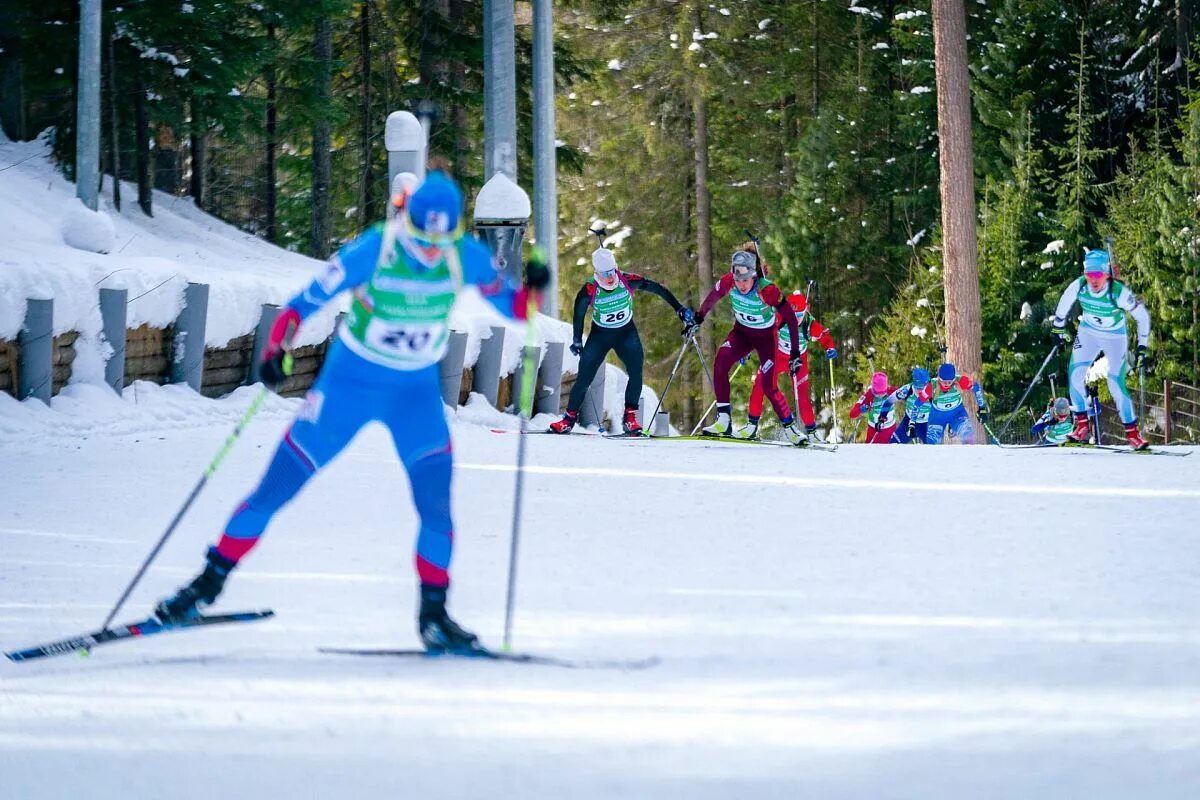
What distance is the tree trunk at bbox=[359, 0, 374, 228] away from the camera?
2762 cm

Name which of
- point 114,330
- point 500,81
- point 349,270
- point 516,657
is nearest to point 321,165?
point 500,81

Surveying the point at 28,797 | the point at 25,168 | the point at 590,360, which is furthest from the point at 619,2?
the point at 28,797

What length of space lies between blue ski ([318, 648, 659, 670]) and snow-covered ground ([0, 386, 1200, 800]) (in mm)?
84

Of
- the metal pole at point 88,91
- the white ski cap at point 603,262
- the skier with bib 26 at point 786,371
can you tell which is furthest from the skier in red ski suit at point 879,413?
the metal pole at point 88,91

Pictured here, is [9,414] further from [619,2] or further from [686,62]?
[686,62]

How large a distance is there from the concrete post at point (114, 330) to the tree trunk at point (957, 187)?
14588 millimetres

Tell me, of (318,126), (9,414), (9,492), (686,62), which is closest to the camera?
(9,492)

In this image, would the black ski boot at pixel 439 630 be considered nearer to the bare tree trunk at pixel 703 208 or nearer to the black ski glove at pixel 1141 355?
the black ski glove at pixel 1141 355

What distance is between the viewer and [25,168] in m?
19.2

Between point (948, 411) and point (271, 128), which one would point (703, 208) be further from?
point (948, 411)

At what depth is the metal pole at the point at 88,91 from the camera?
14617mm

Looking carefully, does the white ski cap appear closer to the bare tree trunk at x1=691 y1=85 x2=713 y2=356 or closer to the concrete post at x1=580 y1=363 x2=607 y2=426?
the concrete post at x1=580 y1=363 x2=607 y2=426

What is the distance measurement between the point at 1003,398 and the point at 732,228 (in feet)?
37.0

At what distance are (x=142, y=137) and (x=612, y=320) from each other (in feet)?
29.2
